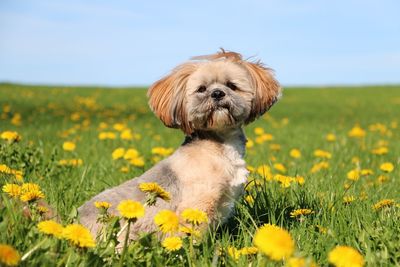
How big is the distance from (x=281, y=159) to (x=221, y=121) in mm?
4586

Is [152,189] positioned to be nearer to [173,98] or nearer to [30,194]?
[30,194]

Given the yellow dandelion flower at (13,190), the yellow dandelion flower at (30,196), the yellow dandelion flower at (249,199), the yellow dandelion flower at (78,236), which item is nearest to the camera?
the yellow dandelion flower at (78,236)

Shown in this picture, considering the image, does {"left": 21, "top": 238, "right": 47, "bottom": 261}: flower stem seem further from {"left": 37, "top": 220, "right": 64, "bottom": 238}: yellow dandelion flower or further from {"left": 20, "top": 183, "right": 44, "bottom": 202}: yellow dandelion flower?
{"left": 20, "top": 183, "right": 44, "bottom": 202}: yellow dandelion flower

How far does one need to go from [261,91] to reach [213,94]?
449 mm

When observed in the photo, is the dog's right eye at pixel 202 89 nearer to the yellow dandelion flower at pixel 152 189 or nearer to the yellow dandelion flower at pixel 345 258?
the yellow dandelion flower at pixel 152 189

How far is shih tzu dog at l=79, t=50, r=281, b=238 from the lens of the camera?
379 cm

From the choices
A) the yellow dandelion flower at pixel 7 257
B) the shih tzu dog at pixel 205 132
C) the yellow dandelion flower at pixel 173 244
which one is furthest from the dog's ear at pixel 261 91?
the yellow dandelion flower at pixel 7 257

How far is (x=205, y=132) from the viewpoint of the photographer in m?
4.11

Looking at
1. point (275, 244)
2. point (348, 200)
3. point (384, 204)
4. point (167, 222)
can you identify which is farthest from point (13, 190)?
point (384, 204)

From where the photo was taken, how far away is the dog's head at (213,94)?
394cm

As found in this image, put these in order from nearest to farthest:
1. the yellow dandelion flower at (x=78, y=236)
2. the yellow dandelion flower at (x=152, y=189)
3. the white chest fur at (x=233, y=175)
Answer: the yellow dandelion flower at (x=78, y=236) → the yellow dandelion flower at (x=152, y=189) → the white chest fur at (x=233, y=175)

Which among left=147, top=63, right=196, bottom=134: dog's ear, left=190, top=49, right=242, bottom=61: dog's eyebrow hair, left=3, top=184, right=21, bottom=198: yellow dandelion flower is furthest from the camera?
left=190, top=49, right=242, bottom=61: dog's eyebrow hair

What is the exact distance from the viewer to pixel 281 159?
27.4 ft

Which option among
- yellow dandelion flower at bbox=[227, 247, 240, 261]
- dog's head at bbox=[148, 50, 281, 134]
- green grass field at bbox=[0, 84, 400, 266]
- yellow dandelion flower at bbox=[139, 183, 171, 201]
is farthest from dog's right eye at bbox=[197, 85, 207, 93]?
yellow dandelion flower at bbox=[227, 247, 240, 261]
